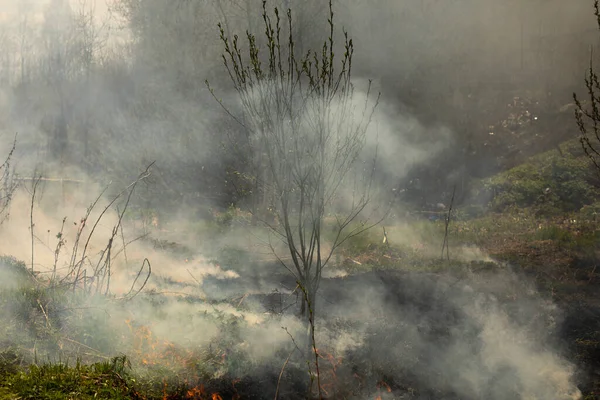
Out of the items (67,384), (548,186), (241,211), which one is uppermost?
(548,186)

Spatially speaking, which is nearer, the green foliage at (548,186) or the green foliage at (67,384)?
the green foliage at (67,384)

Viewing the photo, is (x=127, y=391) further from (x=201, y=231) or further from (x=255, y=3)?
(x=255, y=3)

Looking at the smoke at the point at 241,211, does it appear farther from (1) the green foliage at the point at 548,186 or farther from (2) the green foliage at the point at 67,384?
(1) the green foliage at the point at 548,186

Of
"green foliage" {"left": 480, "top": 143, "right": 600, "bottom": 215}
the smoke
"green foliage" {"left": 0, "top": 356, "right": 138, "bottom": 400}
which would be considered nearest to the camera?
"green foliage" {"left": 0, "top": 356, "right": 138, "bottom": 400}

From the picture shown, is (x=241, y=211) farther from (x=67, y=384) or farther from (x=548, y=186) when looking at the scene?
(x=67, y=384)

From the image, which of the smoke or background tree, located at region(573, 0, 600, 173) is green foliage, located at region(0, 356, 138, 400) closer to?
the smoke

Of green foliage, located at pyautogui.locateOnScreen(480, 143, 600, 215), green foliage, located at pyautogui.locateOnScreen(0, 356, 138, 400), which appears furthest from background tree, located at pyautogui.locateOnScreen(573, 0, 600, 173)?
green foliage, located at pyautogui.locateOnScreen(0, 356, 138, 400)

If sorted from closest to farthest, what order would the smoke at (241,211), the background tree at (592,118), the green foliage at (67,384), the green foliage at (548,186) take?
the green foliage at (67,384)
the background tree at (592,118)
the smoke at (241,211)
the green foliage at (548,186)

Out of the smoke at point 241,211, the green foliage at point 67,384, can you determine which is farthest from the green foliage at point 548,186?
the green foliage at point 67,384

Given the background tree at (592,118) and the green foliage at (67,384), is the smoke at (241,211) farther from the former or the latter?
the background tree at (592,118)

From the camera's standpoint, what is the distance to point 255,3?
1308cm

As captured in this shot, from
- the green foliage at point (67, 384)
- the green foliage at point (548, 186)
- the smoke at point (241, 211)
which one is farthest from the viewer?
the green foliage at point (548, 186)

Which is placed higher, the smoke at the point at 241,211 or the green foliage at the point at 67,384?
the smoke at the point at 241,211

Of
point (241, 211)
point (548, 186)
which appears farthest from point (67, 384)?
point (548, 186)
